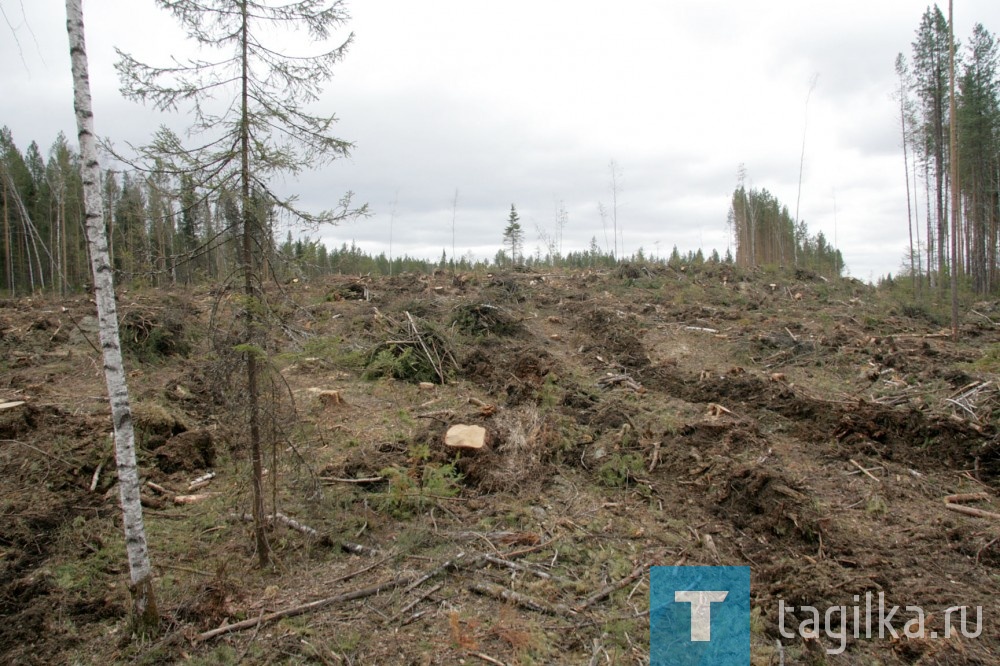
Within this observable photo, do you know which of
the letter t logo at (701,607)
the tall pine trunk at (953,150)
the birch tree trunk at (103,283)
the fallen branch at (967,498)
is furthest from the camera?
the tall pine trunk at (953,150)

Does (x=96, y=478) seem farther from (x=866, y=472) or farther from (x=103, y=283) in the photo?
(x=866, y=472)

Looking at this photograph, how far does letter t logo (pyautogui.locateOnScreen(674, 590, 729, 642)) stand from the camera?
3562mm

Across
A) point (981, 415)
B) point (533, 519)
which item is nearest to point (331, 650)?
point (533, 519)

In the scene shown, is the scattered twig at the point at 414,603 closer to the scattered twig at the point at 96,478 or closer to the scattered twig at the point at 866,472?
the scattered twig at the point at 96,478

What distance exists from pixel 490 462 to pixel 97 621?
3.91 m

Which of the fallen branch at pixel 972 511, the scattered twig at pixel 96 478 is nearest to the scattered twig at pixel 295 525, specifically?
the scattered twig at pixel 96 478

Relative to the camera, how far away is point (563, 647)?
3.45 meters

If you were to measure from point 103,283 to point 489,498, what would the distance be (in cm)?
414

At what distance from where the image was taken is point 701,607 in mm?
3828

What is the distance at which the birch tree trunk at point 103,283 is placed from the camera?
3.25 meters

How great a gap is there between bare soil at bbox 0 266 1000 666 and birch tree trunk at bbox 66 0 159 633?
2.84 ft

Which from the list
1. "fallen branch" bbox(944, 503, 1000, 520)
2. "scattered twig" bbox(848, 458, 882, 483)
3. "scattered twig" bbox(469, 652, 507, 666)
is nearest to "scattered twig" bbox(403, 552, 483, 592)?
"scattered twig" bbox(469, 652, 507, 666)

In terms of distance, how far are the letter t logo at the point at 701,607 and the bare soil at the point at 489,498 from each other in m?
0.28

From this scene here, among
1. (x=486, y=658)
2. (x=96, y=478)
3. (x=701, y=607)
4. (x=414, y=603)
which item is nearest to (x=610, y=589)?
(x=701, y=607)
